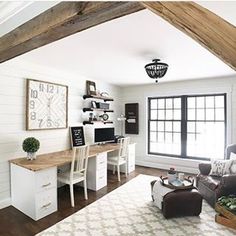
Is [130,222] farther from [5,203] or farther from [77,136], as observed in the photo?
[77,136]

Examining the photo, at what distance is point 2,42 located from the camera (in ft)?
6.73

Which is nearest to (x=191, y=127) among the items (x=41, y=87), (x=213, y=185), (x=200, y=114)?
(x=200, y=114)

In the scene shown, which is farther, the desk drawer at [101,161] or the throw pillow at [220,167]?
the desk drawer at [101,161]

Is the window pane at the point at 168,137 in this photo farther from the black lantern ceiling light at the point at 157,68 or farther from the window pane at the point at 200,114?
the black lantern ceiling light at the point at 157,68

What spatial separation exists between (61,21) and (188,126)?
15.1 feet

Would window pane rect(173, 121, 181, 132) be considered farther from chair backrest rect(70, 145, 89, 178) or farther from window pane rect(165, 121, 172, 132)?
chair backrest rect(70, 145, 89, 178)

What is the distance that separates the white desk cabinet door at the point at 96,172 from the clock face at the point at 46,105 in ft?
3.20

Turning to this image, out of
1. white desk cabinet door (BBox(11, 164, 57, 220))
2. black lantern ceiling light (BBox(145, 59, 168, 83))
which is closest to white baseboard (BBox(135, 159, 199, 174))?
black lantern ceiling light (BBox(145, 59, 168, 83))

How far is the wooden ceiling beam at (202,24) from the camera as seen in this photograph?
1045mm

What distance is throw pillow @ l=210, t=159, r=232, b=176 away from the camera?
133 inches

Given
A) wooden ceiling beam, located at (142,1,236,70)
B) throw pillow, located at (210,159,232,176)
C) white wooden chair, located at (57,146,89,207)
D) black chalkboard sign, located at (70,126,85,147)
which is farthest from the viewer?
black chalkboard sign, located at (70,126,85,147)

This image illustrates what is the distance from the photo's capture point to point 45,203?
2.87 meters

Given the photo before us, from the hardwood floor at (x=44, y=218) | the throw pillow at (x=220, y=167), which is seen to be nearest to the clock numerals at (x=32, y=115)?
the hardwood floor at (x=44, y=218)

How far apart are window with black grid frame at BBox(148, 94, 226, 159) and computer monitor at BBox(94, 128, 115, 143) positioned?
128cm
